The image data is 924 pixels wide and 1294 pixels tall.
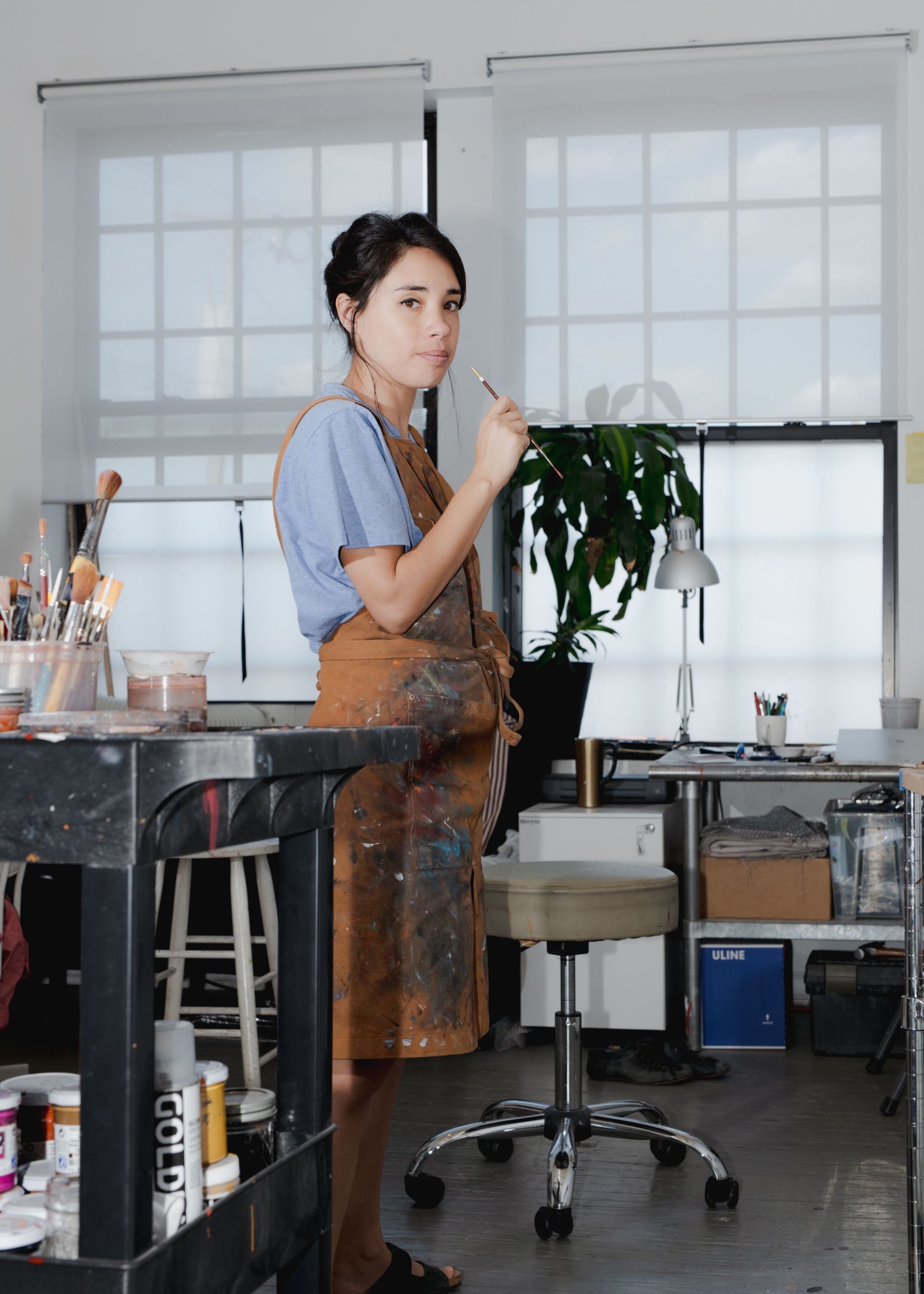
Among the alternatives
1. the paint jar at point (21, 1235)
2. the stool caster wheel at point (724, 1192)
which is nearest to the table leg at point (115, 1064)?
the paint jar at point (21, 1235)

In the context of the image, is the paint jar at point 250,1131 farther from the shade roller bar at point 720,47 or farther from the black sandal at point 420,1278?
the shade roller bar at point 720,47

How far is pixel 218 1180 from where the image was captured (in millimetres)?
1076

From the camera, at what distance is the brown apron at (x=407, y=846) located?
1509 millimetres

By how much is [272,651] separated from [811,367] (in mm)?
1896

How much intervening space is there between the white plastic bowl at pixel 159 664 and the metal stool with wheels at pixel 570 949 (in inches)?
51.8

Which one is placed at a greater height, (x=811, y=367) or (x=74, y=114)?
(x=74, y=114)

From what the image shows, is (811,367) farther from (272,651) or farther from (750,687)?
(272,651)

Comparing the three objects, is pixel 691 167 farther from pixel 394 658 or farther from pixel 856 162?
pixel 394 658

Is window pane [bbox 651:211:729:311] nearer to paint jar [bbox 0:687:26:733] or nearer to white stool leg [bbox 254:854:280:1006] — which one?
white stool leg [bbox 254:854:280:1006]

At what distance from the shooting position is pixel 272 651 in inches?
165

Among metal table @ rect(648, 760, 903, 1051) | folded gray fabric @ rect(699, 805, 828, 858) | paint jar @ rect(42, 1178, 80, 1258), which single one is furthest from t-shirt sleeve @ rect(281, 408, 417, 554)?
folded gray fabric @ rect(699, 805, 828, 858)

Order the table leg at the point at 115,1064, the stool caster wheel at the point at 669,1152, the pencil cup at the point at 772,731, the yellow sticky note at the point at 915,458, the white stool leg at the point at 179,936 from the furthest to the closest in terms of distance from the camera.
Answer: the yellow sticky note at the point at 915,458 < the pencil cup at the point at 772,731 < the white stool leg at the point at 179,936 < the stool caster wheel at the point at 669,1152 < the table leg at the point at 115,1064

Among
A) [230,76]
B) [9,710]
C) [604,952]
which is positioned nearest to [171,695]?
[9,710]

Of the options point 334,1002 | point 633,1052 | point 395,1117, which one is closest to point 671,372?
point 633,1052
